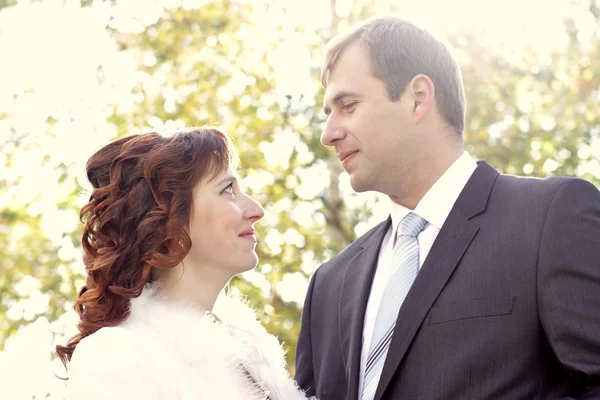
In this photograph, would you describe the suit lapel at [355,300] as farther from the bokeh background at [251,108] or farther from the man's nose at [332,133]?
the bokeh background at [251,108]

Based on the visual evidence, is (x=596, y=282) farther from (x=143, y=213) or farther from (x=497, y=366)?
(x=143, y=213)

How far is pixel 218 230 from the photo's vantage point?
3.25m

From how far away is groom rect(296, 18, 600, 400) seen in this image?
9.30 ft

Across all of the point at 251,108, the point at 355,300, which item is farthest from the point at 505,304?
the point at 251,108

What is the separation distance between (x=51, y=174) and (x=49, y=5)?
5.72 ft

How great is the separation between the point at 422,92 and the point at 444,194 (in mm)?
530

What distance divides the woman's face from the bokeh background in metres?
4.69

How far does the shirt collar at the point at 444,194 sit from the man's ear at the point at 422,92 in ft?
0.98

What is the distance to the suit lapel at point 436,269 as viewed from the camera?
2990 millimetres

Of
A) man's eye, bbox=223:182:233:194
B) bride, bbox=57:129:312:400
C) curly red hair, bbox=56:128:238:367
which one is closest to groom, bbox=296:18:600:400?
bride, bbox=57:129:312:400

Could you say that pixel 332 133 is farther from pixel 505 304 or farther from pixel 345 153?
pixel 505 304

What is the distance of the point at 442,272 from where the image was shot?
3.05m

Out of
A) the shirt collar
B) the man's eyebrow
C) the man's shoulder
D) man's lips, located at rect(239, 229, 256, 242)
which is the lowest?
man's lips, located at rect(239, 229, 256, 242)

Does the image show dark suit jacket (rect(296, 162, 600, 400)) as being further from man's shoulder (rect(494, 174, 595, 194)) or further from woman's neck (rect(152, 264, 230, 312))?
woman's neck (rect(152, 264, 230, 312))
